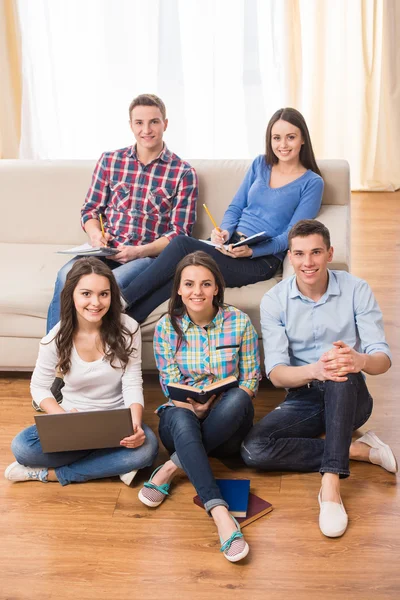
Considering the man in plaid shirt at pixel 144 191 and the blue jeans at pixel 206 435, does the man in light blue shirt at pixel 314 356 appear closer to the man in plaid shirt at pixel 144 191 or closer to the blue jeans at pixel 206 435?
the blue jeans at pixel 206 435

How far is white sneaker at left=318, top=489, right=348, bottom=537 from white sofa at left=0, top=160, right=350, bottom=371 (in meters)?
0.85

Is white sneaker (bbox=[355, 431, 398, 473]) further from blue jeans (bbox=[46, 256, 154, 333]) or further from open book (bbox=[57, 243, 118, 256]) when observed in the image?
open book (bbox=[57, 243, 118, 256])

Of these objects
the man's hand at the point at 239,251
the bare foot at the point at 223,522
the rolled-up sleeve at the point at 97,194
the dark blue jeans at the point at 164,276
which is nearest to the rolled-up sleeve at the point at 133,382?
the dark blue jeans at the point at 164,276

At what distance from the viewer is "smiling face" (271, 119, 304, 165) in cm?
312

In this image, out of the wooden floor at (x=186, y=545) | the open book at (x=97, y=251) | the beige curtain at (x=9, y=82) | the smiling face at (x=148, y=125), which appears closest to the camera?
the wooden floor at (x=186, y=545)

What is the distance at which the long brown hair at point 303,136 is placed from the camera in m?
3.13

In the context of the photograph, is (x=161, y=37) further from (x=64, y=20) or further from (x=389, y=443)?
(x=389, y=443)

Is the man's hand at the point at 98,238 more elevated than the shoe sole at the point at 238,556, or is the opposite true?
the man's hand at the point at 98,238

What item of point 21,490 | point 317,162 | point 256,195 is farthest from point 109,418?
point 317,162

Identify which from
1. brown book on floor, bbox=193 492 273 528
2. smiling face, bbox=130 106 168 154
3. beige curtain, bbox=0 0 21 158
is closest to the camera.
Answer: brown book on floor, bbox=193 492 273 528

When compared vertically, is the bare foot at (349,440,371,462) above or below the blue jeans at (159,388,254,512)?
below

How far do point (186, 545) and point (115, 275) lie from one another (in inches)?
45.8

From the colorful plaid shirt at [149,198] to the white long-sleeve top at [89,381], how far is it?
76cm

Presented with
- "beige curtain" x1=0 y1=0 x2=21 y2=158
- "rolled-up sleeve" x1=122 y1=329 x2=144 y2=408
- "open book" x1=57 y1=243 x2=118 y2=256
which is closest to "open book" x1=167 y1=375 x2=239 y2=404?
"rolled-up sleeve" x1=122 y1=329 x2=144 y2=408
